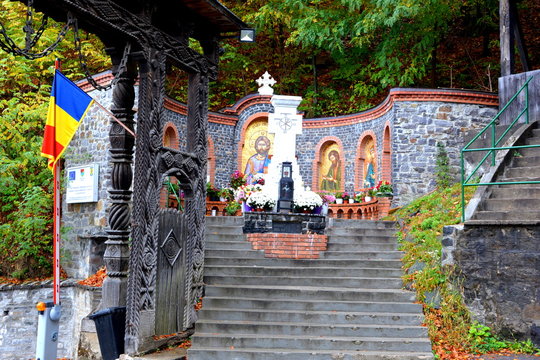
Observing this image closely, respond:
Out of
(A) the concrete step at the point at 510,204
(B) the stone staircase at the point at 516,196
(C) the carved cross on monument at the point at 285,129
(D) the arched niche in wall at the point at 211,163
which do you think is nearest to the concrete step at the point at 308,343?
(B) the stone staircase at the point at 516,196

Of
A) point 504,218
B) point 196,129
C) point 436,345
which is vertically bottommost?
point 436,345

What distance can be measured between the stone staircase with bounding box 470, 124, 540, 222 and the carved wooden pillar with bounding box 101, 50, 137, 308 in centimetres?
515

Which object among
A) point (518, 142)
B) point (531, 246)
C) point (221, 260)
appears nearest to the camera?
point (531, 246)

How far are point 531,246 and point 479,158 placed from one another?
5.04 meters

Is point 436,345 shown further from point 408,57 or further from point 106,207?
point 408,57

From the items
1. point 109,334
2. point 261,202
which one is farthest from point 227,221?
point 109,334

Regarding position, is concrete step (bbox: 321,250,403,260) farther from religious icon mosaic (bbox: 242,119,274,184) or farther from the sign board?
religious icon mosaic (bbox: 242,119,274,184)

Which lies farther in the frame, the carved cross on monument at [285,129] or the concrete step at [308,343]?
the carved cross on monument at [285,129]

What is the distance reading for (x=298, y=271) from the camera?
9.42 m

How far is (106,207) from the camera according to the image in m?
12.4

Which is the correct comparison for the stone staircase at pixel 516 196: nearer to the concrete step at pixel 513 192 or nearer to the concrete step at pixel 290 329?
the concrete step at pixel 513 192

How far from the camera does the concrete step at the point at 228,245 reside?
1027 cm

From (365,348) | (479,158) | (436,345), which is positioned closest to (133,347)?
(365,348)

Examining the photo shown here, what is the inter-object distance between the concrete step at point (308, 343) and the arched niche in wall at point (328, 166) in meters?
12.6
